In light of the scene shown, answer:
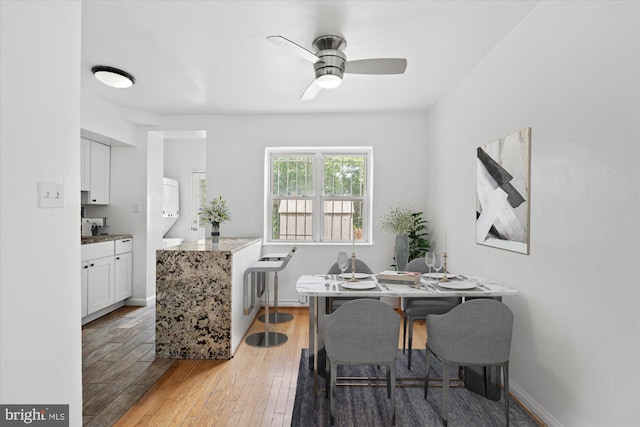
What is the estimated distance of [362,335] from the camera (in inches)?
83.7

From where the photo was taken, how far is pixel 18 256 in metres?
1.33

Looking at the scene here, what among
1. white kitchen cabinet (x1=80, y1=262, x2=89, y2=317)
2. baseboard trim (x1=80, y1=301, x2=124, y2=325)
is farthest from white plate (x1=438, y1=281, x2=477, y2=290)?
baseboard trim (x1=80, y1=301, x2=124, y2=325)

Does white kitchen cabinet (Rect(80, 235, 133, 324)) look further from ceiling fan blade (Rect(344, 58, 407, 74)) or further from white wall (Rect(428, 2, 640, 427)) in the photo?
white wall (Rect(428, 2, 640, 427))

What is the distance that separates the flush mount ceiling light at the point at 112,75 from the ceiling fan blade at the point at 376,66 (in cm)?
204

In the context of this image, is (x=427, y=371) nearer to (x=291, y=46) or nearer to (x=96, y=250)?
(x=291, y=46)

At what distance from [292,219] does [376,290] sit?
2579 mm

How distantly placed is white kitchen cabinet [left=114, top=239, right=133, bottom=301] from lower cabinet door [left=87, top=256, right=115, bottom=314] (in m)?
0.10

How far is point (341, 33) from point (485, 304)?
2.05m

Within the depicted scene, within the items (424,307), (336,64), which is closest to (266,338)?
(424,307)

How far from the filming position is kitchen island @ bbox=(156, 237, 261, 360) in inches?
121

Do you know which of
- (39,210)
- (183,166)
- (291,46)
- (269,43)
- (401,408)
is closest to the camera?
(39,210)

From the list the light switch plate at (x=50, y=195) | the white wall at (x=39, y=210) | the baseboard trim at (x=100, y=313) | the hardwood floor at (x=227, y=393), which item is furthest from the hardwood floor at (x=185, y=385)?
the light switch plate at (x=50, y=195)

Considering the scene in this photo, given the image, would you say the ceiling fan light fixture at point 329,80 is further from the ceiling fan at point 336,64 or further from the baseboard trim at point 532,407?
the baseboard trim at point 532,407

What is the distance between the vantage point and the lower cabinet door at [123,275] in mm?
4461
